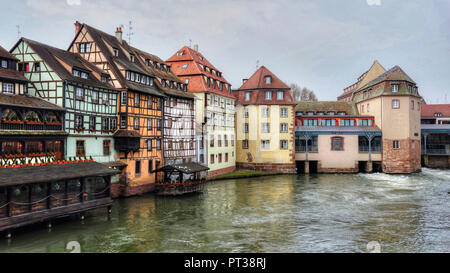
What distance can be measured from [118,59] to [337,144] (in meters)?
34.6

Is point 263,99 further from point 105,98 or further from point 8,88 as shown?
point 8,88

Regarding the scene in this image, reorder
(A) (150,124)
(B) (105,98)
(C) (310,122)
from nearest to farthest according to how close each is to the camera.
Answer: (B) (105,98), (A) (150,124), (C) (310,122)

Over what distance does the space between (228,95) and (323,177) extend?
1755 cm

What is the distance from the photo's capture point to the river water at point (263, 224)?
18.5 meters

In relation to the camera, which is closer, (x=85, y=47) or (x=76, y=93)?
(x=76, y=93)

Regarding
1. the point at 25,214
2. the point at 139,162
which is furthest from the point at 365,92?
the point at 25,214

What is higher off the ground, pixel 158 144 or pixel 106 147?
pixel 158 144

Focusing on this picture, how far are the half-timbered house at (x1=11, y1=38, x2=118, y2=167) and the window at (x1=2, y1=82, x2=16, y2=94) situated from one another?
211cm

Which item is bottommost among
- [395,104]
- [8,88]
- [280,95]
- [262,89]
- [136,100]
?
[8,88]

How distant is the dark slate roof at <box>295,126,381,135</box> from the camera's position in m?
52.2

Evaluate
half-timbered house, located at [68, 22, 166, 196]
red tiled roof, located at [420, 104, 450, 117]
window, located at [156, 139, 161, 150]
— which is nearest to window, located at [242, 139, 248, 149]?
half-timbered house, located at [68, 22, 166, 196]

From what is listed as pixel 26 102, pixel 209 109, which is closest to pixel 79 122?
pixel 26 102

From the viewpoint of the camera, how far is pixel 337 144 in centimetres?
5309

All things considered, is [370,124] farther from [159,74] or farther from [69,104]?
[69,104]
